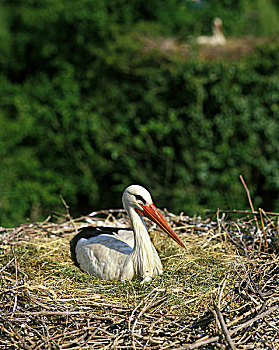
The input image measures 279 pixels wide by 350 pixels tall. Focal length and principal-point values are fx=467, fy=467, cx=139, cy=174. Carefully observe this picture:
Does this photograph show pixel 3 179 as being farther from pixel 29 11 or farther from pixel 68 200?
pixel 29 11

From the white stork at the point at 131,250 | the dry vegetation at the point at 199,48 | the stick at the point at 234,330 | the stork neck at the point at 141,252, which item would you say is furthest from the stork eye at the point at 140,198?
the dry vegetation at the point at 199,48

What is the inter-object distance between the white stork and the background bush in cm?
213

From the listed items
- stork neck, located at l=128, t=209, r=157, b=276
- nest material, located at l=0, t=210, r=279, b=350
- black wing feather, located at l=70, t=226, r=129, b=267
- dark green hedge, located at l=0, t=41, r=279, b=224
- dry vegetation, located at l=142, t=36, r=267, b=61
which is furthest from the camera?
dry vegetation, located at l=142, t=36, r=267, b=61

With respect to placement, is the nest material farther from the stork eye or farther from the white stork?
the stork eye

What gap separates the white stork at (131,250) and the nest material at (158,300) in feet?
0.24

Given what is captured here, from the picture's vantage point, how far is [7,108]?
348 inches

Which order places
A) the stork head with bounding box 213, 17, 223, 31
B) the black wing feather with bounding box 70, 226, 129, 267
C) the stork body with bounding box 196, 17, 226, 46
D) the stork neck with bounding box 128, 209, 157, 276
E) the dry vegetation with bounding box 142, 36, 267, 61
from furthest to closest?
the stork head with bounding box 213, 17, 223, 31 → the stork body with bounding box 196, 17, 226, 46 → the dry vegetation with bounding box 142, 36, 267, 61 → the black wing feather with bounding box 70, 226, 129, 267 → the stork neck with bounding box 128, 209, 157, 276

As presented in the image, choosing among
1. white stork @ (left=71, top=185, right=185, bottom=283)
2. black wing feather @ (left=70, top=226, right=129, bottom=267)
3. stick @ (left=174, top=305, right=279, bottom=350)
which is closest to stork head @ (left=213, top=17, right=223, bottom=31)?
black wing feather @ (left=70, top=226, right=129, bottom=267)

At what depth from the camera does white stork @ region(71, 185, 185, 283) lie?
9.93 ft

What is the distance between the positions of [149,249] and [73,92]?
5540 millimetres

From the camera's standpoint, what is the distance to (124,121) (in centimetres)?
679

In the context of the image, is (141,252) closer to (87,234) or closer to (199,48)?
(87,234)

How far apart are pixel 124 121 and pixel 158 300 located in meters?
4.37

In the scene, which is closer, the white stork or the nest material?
the nest material
